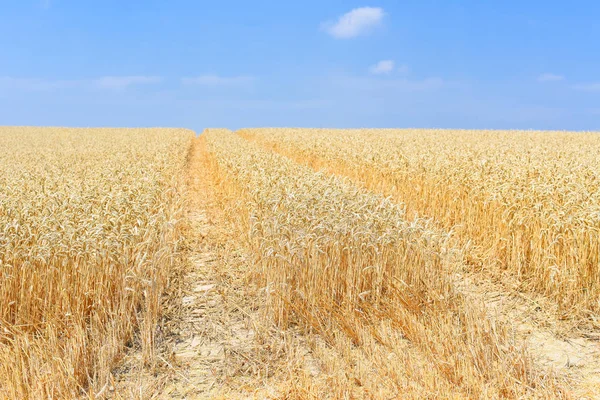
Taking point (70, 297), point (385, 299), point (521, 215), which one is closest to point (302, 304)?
point (385, 299)

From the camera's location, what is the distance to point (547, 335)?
5547 millimetres

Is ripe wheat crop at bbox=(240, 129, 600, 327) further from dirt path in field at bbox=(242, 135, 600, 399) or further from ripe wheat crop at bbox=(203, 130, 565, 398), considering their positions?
ripe wheat crop at bbox=(203, 130, 565, 398)

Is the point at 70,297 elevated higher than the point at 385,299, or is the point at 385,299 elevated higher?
the point at 70,297

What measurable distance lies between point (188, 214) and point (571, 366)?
872 cm

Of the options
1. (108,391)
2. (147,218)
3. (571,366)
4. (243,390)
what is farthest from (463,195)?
(108,391)

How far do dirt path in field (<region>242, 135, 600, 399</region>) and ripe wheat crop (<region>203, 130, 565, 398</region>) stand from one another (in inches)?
13.2

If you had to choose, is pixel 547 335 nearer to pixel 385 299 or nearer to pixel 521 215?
pixel 385 299

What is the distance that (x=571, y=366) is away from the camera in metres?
4.84

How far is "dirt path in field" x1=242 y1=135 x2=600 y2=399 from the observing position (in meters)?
4.66

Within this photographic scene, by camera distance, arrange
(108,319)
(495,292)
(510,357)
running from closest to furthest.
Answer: (510,357) < (108,319) < (495,292)

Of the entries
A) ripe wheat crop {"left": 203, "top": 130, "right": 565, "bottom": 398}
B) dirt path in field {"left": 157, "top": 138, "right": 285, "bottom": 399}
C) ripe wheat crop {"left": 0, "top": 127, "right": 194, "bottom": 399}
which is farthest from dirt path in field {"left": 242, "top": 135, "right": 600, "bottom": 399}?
ripe wheat crop {"left": 0, "top": 127, "right": 194, "bottom": 399}

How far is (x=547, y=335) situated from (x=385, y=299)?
6.04ft

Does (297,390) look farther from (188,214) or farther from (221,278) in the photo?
(188,214)

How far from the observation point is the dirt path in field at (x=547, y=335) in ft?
15.3
